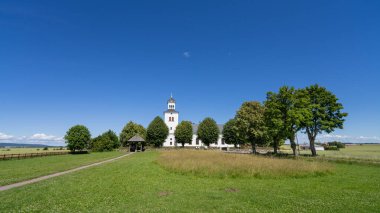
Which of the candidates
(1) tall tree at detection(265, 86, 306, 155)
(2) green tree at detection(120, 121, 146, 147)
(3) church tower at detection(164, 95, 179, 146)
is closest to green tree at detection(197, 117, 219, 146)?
(3) church tower at detection(164, 95, 179, 146)

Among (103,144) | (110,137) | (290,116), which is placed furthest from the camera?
(110,137)

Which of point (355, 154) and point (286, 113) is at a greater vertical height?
point (286, 113)

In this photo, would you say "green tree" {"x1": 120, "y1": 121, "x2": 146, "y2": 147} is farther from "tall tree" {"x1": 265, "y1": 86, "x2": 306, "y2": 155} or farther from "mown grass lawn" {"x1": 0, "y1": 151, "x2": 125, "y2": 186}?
"tall tree" {"x1": 265, "y1": 86, "x2": 306, "y2": 155}

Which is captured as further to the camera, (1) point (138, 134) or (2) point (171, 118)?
(2) point (171, 118)

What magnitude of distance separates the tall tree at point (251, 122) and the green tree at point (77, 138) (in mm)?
46524

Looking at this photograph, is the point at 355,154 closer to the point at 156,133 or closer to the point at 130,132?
the point at 156,133

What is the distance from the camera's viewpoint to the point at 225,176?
59.9 feet

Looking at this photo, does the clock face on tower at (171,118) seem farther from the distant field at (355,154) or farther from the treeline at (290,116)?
the distant field at (355,154)

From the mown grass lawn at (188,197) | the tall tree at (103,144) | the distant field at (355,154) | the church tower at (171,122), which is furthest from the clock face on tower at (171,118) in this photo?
the mown grass lawn at (188,197)

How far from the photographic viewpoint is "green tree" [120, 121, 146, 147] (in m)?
95.9

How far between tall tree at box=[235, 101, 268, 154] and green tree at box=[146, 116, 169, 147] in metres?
39.6

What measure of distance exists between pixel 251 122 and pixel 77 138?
50.8 meters

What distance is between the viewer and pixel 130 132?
316 feet

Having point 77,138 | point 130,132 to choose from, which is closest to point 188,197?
point 77,138
